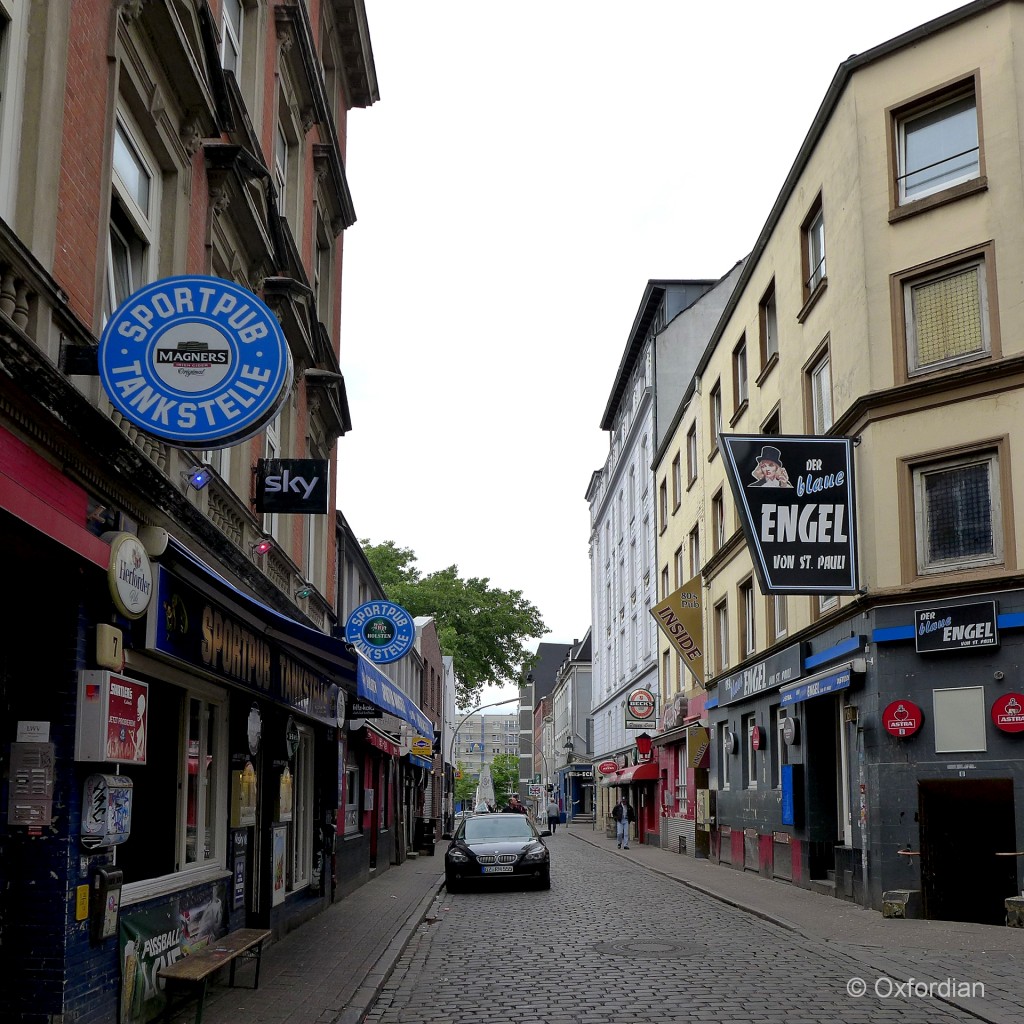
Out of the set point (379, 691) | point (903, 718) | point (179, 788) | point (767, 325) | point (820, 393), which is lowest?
point (179, 788)

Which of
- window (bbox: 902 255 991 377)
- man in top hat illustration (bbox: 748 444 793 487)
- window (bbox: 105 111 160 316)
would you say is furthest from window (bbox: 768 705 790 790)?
window (bbox: 105 111 160 316)

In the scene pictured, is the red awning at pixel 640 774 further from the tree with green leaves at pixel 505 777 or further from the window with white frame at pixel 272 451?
the tree with green leaves at pixel 505 777

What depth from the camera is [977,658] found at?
53.6 feet

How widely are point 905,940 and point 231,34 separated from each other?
12.7 m

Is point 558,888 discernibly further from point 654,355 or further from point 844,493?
point 654,355

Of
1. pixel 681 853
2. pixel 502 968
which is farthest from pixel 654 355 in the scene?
pixel 502 968

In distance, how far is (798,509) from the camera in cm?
1786

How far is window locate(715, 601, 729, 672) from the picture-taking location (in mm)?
29562

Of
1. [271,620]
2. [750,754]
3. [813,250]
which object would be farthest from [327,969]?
[750,754]

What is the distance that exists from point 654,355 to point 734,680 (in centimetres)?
1811

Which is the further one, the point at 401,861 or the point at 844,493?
the point at 401,861

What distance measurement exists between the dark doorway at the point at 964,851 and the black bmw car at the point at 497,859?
7.56 meters

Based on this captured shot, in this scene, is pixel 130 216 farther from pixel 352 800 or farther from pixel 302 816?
pixel 352 800

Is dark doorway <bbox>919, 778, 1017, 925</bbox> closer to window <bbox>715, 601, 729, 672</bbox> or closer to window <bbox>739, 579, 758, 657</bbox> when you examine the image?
window <bbox>739, 579, 758, 657</bbox>
